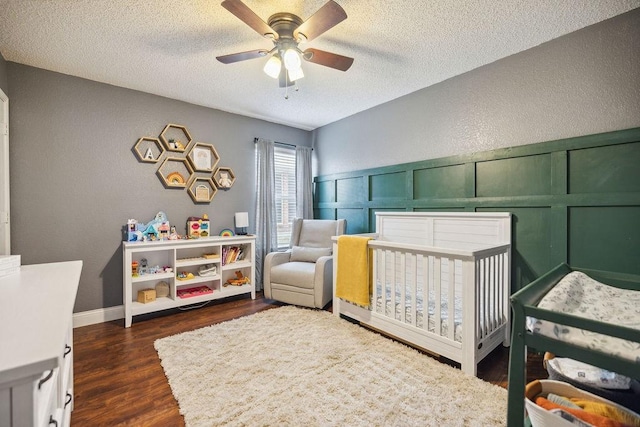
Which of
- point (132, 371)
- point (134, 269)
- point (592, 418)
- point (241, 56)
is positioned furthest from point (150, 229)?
point (592, 418)

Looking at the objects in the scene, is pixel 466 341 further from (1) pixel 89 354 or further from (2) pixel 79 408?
(1) pixel 89 354

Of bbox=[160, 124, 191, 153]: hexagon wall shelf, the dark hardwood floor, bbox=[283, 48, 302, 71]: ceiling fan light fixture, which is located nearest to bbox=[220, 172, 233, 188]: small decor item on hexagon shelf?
bbox=[160, 124, 191, 153]: hexagon wall shelf

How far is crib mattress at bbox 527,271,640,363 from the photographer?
3.34 feet

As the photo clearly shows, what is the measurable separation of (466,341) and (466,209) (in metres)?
1.26

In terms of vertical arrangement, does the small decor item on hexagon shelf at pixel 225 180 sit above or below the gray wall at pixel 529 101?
below

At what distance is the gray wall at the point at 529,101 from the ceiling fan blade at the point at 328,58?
4.48 feet

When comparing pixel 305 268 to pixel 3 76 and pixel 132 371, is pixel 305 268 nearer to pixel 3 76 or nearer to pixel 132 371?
pixel 132 371

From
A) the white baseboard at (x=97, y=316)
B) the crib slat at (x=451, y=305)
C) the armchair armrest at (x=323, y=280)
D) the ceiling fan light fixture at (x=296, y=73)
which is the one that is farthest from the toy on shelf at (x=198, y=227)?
the crib slat at (x=451, y=305)

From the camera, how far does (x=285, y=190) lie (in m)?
4.31

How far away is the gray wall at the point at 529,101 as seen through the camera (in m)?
1.89

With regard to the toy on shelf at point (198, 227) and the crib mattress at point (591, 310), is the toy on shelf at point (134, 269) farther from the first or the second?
the crib mattress at point (591, 310)

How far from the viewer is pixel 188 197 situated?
342 centimetres

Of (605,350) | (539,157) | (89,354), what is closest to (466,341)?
(605,350)

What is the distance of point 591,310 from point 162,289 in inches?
139
